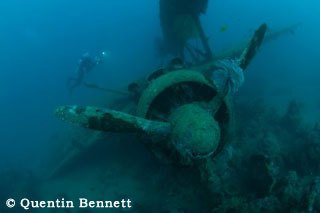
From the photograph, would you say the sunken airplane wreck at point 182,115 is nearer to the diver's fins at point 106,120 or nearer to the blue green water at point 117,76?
the diver's fins at point 106,120

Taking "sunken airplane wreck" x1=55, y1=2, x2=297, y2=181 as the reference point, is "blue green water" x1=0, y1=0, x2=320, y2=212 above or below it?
above

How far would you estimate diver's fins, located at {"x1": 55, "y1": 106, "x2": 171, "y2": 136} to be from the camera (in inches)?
166

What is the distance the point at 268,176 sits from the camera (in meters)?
5.96

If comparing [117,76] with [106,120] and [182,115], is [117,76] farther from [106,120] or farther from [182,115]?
[106,120]

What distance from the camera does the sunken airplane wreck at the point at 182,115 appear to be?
421cm

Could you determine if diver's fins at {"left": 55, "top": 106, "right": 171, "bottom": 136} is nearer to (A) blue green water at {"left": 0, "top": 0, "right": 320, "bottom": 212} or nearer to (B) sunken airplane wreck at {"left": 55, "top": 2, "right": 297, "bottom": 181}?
(B) sunken airplane wreck at {"left": 55, "top": 2, "right": 297, "bottom": 181}

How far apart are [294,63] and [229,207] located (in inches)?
936

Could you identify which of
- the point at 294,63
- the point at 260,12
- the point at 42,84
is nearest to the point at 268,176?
the point at 294,63

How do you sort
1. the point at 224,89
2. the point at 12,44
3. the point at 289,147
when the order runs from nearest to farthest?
1. the point at 224,89
2. the point at 289,147
3. the point at 12,44

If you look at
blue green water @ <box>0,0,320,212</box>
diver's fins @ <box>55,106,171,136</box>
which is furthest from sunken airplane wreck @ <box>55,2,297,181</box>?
blue green water @ <box>0,0,320,212</box>

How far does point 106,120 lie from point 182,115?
1.54 metres

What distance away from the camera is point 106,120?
4.30m

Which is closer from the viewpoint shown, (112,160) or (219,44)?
(112,160)

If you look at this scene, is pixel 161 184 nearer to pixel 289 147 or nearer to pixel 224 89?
pixel 224 89
